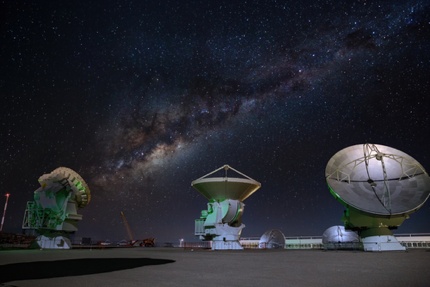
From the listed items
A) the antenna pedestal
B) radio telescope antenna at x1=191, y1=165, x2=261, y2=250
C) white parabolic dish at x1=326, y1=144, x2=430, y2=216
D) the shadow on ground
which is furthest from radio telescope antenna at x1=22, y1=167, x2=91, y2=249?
the antenna pedestal

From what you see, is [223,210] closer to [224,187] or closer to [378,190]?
[224,187]

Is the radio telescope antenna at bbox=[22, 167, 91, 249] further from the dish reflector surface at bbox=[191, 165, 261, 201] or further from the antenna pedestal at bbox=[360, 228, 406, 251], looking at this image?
the antenna pedestal at bbox=[360, 228, 406, 251]

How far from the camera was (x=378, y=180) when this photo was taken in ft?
87.4

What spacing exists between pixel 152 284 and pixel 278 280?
3399 mm

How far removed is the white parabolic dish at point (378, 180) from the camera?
83.0ft

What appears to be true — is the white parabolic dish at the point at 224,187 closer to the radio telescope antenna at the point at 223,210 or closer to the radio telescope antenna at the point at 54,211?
the radio telescope antenna at the point at 223,210

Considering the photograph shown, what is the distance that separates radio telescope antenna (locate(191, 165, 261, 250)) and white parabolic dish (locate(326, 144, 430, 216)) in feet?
37.0

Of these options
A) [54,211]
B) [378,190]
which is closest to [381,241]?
[378,190]

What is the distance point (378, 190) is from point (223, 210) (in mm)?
15923

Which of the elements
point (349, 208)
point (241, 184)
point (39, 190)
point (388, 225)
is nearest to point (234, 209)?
point (241, 184)

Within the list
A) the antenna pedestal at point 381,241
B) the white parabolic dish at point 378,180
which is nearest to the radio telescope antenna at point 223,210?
the white parabolic dish at point 378,180

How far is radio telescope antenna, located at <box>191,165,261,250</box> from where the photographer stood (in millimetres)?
34969

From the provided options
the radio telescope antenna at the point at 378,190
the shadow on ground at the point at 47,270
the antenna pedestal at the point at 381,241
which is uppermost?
the radio telescope antenna at the point at 378,190

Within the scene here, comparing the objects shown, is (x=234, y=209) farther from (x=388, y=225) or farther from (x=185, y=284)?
(x=185, y=284)
